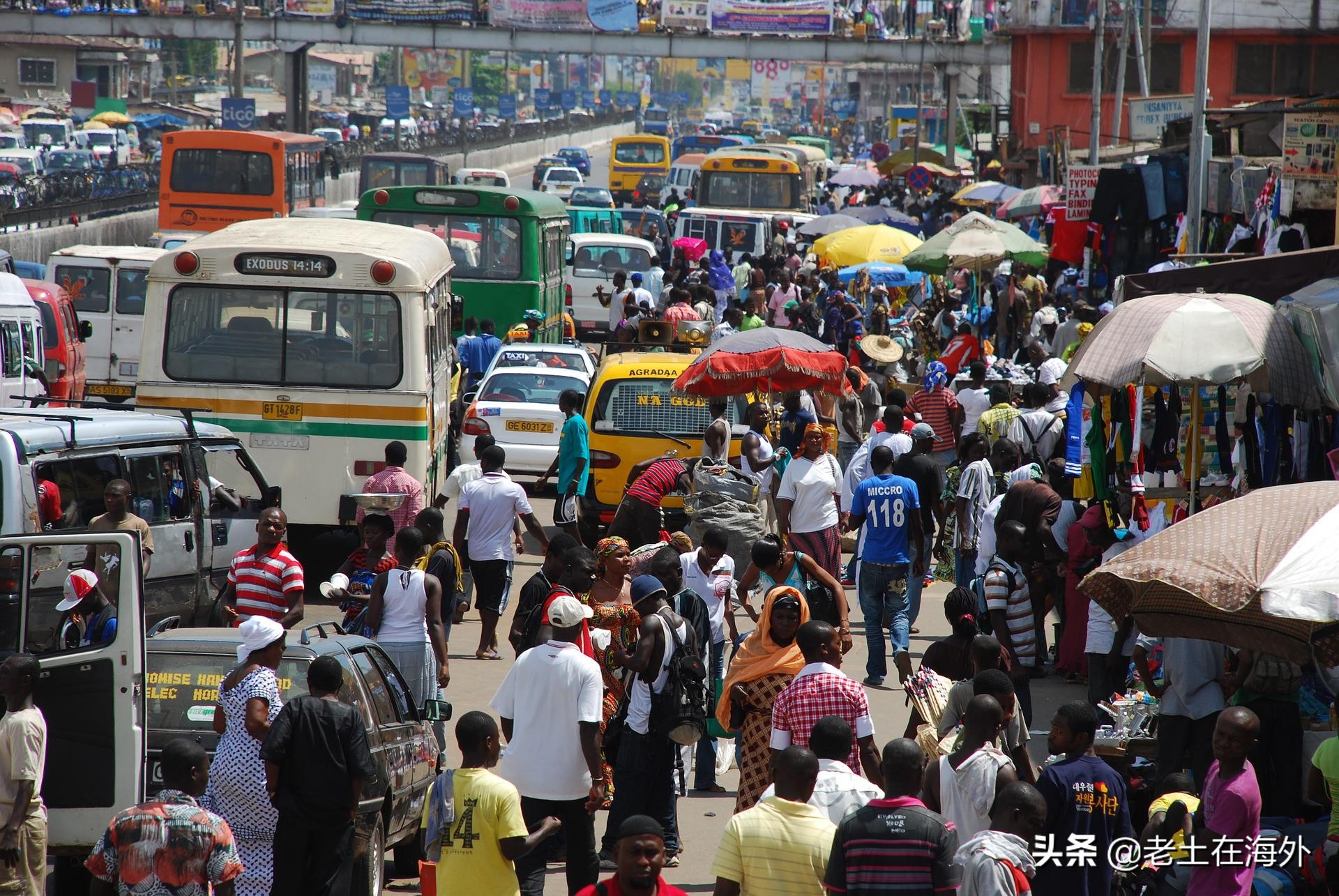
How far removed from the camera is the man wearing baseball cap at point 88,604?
686 cm

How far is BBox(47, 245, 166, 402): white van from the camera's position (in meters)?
20.4

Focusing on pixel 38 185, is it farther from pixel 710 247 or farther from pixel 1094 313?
pixel 1094 313

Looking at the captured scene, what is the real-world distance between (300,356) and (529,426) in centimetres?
382

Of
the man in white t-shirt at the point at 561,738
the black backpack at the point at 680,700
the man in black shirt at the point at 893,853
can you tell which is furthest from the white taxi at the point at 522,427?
the man in black shirt at the point at 893,853

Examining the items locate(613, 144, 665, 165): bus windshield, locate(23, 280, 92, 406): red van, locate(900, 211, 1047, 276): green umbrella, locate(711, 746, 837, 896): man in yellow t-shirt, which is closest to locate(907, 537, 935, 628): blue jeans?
locate(711, 746, 837, 896): man in yellow t-shirt

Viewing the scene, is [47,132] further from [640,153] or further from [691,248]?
[691,248]

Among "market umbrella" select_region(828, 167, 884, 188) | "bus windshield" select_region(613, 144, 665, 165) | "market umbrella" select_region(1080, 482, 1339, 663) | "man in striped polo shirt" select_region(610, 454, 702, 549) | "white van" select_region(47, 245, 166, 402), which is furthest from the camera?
"bus windshield" select_region(613, 144, 665, 165)

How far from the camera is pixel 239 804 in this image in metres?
6.38

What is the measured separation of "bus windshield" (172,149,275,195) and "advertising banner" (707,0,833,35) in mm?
28423

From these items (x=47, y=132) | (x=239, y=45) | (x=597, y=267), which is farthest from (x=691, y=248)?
(x=47, y=132)

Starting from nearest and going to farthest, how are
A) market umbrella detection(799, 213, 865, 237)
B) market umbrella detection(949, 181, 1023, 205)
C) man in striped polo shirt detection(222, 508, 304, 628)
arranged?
man in striped polo shirt detection(222, 508, 304, 628)
market umbrella detection(799, 213, 865, 237)
market umbrella detection(949, 181, 1023, 205)

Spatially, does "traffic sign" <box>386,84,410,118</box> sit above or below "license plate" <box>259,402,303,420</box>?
above

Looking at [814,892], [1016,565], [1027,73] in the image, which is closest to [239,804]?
[814,892]

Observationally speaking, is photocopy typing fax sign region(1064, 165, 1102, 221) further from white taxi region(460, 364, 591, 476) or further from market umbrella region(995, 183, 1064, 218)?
white taxi region(460, 364, 591, 476)
